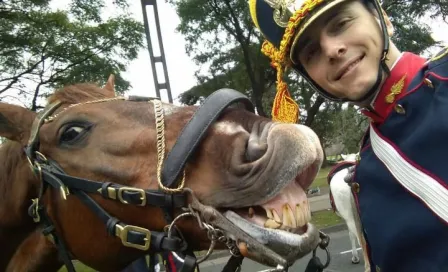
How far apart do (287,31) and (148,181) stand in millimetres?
902

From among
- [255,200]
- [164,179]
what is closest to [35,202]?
[164,179]

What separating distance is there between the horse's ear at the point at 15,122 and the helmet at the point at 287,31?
1359 mm

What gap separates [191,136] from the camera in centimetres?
171

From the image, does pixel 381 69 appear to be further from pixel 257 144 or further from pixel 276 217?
pixel 276 217

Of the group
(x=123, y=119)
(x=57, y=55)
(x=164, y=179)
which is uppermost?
(x=57, y=55)

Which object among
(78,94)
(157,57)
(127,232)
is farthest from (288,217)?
(157,57)

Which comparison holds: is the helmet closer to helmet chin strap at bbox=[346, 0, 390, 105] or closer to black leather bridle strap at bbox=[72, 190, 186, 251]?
helmet chin strap at bbox=[346, 0, 390, 105]

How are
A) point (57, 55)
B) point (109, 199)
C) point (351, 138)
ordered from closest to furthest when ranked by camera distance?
point (109, 199) → point (57, 55) → point (351, 138)

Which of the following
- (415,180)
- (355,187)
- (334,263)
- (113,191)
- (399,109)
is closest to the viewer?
(415,180)

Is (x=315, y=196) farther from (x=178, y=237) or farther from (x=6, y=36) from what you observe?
(x=178, y=237)

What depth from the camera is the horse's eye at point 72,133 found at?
6.91 ft

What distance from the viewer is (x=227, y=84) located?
1705 cm

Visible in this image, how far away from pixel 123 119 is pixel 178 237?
64 cm

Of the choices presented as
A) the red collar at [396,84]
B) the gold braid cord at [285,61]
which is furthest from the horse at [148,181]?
the red collar at [396,84]
